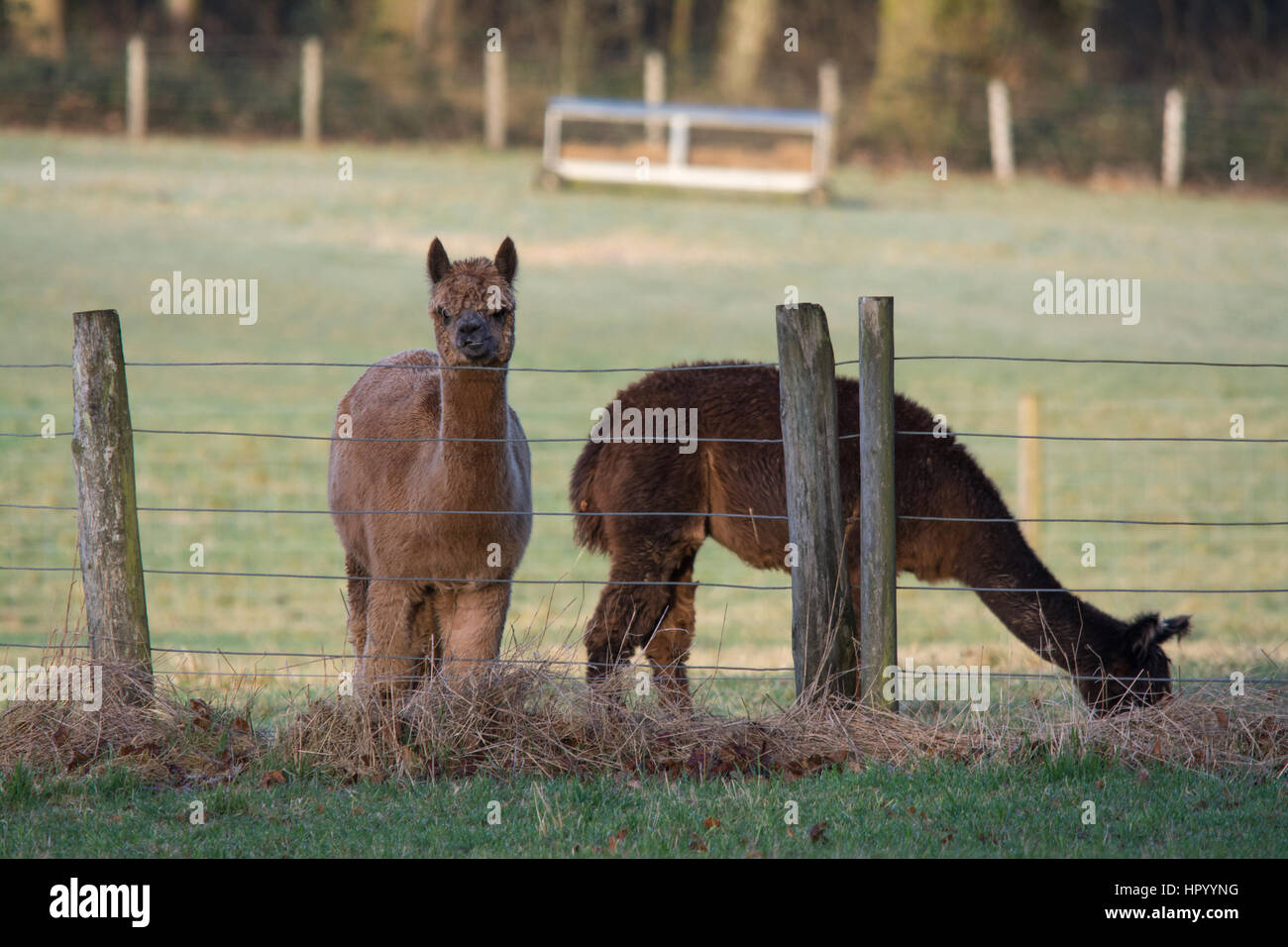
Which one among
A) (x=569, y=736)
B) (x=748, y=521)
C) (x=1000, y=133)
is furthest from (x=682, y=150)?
(x=569, y=736)

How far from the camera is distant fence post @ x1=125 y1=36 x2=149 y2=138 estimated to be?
30344 mm

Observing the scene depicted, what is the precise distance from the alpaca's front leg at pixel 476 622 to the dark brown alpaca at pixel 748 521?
0.86m

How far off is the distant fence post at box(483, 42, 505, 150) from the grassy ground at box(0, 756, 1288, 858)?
27.1 meters

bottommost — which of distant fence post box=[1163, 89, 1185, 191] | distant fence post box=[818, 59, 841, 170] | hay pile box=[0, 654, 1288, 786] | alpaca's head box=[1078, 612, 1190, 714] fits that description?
hay pile box=[0, 654, 1288, 786]

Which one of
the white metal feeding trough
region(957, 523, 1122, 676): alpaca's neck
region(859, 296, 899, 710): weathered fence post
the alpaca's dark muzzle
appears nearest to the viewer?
the alpaca's dark muzzle

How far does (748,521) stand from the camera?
23.2 feet

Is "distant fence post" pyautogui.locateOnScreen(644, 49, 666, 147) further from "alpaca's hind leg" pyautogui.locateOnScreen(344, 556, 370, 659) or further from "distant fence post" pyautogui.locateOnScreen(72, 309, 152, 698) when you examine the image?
"distant fence post" pyautogui.locateOnScreen(72, 309, 152, 698)

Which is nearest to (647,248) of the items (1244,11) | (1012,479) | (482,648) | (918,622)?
(1012,479)

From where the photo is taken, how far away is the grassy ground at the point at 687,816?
4.64 metres

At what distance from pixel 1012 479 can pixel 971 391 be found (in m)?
2.91

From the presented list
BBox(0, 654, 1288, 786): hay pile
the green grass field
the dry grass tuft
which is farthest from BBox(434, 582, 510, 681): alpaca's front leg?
the dry grass tuft

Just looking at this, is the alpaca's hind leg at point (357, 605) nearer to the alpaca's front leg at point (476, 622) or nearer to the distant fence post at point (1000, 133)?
the alpaca's front leg at point (476, 622)

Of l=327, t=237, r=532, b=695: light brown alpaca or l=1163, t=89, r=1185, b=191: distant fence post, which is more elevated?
l=1163, t=89, r=1185, b=191: distant fence post

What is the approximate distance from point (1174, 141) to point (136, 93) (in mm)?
21988
